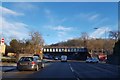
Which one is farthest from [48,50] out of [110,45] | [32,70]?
[32,70]

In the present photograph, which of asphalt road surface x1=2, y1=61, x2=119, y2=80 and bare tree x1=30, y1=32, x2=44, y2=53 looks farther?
bare tree x1=30, y1=32, x2=44, y2=53

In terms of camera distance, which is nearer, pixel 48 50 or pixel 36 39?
pixel 36 39

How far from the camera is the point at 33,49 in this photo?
91.4m

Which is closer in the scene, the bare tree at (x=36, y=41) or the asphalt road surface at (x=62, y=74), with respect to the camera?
the asphalt road surface at (x=62, y=74)

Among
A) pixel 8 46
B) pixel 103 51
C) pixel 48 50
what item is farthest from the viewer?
pixel 48 50

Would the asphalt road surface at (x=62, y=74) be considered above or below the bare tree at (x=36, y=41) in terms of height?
below

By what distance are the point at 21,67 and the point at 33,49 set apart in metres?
57.2

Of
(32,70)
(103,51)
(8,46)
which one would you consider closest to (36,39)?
(8,46)

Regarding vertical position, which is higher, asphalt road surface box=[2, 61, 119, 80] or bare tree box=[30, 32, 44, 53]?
bare tree box=[30, 32, 44, 53]

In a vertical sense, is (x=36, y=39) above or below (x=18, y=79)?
above

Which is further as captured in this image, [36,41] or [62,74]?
[36,41]

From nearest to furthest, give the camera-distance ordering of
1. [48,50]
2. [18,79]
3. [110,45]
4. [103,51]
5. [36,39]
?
[18,79] → [36,39] → [110,45] → [103,51] → [48,50]

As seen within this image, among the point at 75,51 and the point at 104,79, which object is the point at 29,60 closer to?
the point at 104,79

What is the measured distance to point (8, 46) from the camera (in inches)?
5635
